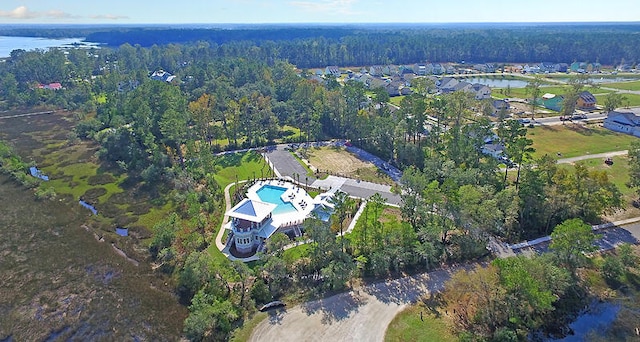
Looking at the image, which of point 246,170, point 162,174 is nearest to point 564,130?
point 246,170

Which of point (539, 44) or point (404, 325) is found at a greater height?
point (539, 44)

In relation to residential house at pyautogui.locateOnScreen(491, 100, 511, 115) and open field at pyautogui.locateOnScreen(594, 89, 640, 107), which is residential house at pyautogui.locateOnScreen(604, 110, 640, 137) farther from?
open field at pyautogui.locateOnScreen(594, 89, 640, 107)

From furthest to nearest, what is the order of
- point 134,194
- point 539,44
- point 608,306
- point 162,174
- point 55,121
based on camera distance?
point 539,44 < point 55,121 < point 162,174 < point 134,194 < point 608,306

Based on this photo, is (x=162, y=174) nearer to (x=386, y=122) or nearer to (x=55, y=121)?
(x=386, y=122)

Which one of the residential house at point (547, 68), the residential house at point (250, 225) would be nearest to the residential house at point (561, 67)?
the residential house at point (547, 68)

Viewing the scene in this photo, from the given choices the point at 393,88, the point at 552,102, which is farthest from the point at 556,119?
the point at 393,88

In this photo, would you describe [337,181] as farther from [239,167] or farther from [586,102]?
[586,102]
